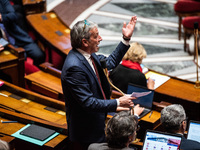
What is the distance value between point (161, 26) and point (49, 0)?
77.2 inches

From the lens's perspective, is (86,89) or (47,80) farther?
(47,80)

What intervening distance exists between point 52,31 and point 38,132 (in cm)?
185

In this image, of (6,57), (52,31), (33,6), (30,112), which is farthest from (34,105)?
(33,6)

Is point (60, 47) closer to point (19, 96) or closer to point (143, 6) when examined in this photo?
point (19, 96)

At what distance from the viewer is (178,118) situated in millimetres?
2029

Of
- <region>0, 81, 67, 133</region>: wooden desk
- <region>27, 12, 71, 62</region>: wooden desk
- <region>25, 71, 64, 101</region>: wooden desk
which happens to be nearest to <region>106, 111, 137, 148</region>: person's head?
<region>0, 81, 67, 133</region>: wooden desk

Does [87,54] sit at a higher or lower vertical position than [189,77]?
higher

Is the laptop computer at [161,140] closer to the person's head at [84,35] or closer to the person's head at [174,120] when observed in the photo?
the person's head at [174,120]

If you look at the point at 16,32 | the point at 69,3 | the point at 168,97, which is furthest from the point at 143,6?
the point at 168,97

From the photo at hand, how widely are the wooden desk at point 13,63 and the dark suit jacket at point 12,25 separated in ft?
1.41

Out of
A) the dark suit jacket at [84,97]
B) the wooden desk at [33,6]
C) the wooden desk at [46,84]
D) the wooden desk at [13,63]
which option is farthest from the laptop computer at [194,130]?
→ the wooden desk at [33,6]

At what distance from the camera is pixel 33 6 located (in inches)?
159

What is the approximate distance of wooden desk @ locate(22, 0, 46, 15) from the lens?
13.1 ft

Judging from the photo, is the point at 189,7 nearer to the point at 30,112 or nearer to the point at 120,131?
the point at 30,112
